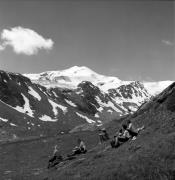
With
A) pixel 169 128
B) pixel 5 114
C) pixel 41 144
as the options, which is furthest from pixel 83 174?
pixel 5 114

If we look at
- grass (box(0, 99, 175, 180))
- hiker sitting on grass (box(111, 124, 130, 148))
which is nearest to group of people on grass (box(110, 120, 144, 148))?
hiker sitting on grass (box(111, 124, 130, 148))

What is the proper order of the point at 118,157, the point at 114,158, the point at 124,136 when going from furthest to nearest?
the point at 124,136 < the point at 114,158 < the point at 118,157

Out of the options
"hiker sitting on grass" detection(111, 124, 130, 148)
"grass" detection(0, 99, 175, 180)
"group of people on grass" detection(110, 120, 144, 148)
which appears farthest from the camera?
"group of people on grass" detection(110, 120, 144, 148)

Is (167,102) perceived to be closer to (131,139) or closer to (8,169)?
(131,139)

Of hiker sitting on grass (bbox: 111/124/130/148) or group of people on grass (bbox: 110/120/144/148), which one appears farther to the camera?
group of people on grass (bbox: 110/120/144/148)

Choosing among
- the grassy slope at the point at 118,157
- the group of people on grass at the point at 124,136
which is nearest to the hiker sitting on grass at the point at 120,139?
the group of people on grass at the point at 124,136

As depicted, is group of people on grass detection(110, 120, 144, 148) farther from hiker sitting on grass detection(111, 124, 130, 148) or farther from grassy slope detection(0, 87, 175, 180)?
grassy slope detection(0, 87, 175, 180)

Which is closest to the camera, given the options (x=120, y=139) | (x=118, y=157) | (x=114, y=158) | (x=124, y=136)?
(x=118, y=157)

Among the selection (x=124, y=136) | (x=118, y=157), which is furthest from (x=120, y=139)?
(x=118, y=157)

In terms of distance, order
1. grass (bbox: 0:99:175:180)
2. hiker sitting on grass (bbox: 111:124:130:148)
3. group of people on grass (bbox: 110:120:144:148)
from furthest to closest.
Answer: group of people on grass (bbox: 110:120:144:148) → hiker sitting on grass (bbox: 111:124:130:148) → grass (bbox: 0:99:175:180)

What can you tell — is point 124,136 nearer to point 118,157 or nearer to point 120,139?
point 120,139

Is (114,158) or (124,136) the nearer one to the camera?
(114,158)

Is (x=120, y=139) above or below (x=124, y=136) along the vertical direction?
below

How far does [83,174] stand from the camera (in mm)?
21766
